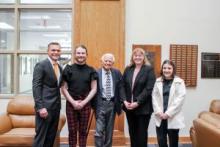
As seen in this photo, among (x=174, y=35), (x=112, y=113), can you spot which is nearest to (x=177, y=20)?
(x=174, y=35)

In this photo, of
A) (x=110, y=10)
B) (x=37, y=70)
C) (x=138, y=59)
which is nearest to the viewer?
(x=37, y=70)

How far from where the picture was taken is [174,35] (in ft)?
17.2

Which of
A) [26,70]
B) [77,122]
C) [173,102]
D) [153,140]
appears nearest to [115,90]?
[77,122]

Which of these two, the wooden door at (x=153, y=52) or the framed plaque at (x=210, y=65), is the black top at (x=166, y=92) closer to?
the wooden door at (x=153, y=52)

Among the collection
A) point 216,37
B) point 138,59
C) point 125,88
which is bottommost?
point 125,88

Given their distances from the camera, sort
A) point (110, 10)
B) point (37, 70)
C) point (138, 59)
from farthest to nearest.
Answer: point (110, 10) < point (138, 59) < point (37, 70)

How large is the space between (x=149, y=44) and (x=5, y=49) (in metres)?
2.56

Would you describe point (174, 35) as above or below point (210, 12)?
below

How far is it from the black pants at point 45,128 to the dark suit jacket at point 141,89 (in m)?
0.89

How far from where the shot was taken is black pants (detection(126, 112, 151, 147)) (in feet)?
12.3

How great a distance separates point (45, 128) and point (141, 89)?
1.26 m

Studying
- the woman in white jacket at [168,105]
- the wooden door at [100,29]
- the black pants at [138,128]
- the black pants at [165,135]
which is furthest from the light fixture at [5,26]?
the black pants at [165,135]

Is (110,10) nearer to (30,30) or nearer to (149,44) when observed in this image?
(149,44)

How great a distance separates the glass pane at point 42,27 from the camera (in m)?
5.38
